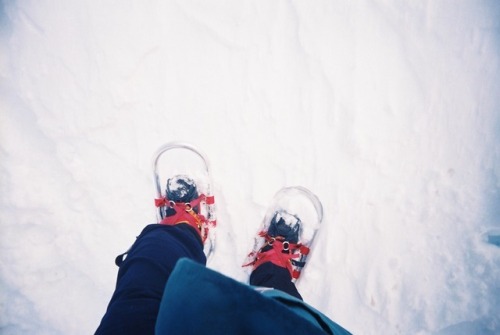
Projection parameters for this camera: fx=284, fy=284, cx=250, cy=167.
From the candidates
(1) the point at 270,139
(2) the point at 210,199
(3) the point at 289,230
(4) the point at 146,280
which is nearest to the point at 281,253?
(3) the point at 289,230

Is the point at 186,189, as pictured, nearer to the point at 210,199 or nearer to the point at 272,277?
the point at 210,199

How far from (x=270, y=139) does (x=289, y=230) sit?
1.90 ft

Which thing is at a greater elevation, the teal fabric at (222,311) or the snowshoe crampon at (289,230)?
the snowshoe crampon at (289,230)

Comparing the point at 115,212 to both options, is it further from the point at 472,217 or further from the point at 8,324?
the point at 472,217

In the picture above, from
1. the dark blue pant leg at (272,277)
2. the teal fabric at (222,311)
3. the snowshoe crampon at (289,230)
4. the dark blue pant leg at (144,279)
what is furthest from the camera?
the snowshoe crampon at (289,230)

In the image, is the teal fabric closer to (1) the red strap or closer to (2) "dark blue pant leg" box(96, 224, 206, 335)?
(2) "dark blue pant leg" box(96, 224, 206, 335)

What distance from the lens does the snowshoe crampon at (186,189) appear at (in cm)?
164

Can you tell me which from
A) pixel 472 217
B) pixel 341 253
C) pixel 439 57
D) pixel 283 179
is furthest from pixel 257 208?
pixel 439 57

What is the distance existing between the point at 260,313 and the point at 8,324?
1.97 meters

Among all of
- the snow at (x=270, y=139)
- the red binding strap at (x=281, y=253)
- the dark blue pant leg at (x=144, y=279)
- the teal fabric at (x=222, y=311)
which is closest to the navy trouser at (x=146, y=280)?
the dark blue pant leg at (x=144, y=279)

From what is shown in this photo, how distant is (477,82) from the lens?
143cm

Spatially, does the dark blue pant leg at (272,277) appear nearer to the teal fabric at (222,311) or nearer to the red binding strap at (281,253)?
the red binding strap at (281,253)

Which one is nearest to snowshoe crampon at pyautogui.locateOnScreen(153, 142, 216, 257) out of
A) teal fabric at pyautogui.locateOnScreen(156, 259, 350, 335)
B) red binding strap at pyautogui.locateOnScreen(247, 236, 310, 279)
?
red binding strap at pyautogui.locateOnScreen(247, 236, 310, 279)

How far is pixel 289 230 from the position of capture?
1.74 meters
